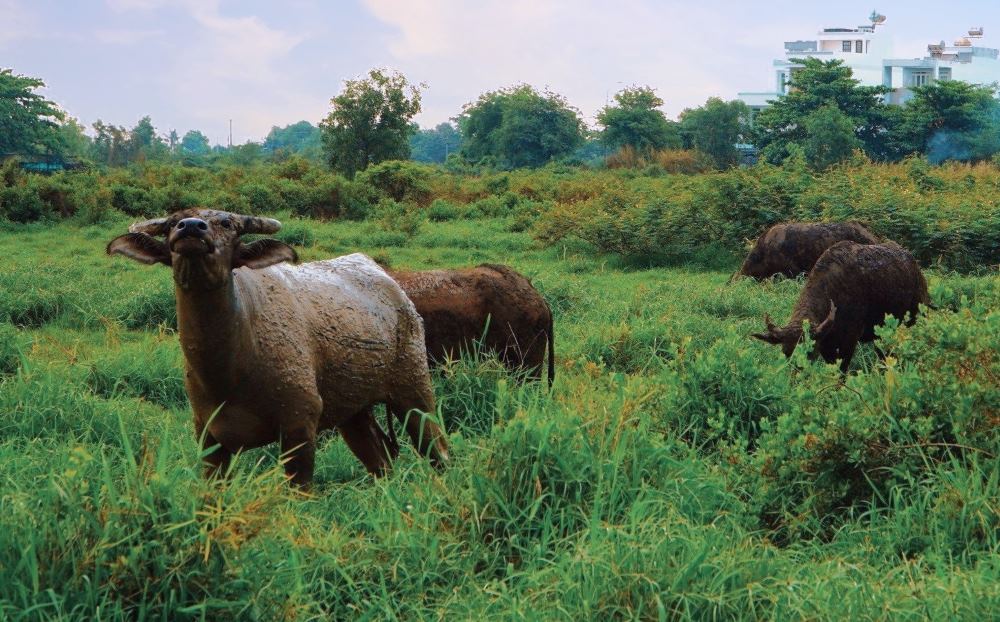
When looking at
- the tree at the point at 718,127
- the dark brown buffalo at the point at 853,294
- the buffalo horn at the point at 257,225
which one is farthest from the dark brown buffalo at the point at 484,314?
the tree at the point at 718,127

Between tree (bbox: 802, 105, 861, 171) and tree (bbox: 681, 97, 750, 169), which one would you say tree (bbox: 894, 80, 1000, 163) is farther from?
tree (bbox: 681, 97, 750, 169)

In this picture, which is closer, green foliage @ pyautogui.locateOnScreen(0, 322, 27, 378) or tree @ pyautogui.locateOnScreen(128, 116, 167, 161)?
green foliage @ pyautogui.locateOnScreen(0, 322, 27, 378)

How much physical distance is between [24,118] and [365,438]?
47.1m

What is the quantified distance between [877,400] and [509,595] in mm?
2483

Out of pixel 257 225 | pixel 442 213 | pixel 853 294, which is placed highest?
pixel 257 225

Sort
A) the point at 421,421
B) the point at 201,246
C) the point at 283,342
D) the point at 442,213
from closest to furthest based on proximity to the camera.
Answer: the point at 201,246
the point at 283,342
the point at 421,421
the point at 442,213

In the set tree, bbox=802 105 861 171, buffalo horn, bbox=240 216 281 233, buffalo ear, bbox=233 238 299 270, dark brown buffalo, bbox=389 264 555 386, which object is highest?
tree, bbox=802 105 861 171

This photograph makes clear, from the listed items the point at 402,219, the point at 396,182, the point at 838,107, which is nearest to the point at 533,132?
the point at 838,107

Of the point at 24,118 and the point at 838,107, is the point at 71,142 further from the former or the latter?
the point at 838,107

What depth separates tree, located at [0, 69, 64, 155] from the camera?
46.2 metres

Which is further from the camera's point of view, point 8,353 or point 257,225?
point 8,353

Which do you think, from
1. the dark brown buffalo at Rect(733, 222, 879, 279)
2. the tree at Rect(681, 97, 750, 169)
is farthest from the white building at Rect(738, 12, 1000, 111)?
the dark brown buffalo at Rect(733, 222, 879, 279)

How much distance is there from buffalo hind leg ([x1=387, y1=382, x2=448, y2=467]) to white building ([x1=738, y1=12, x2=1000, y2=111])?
68.0m

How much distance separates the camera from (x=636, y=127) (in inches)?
2151
